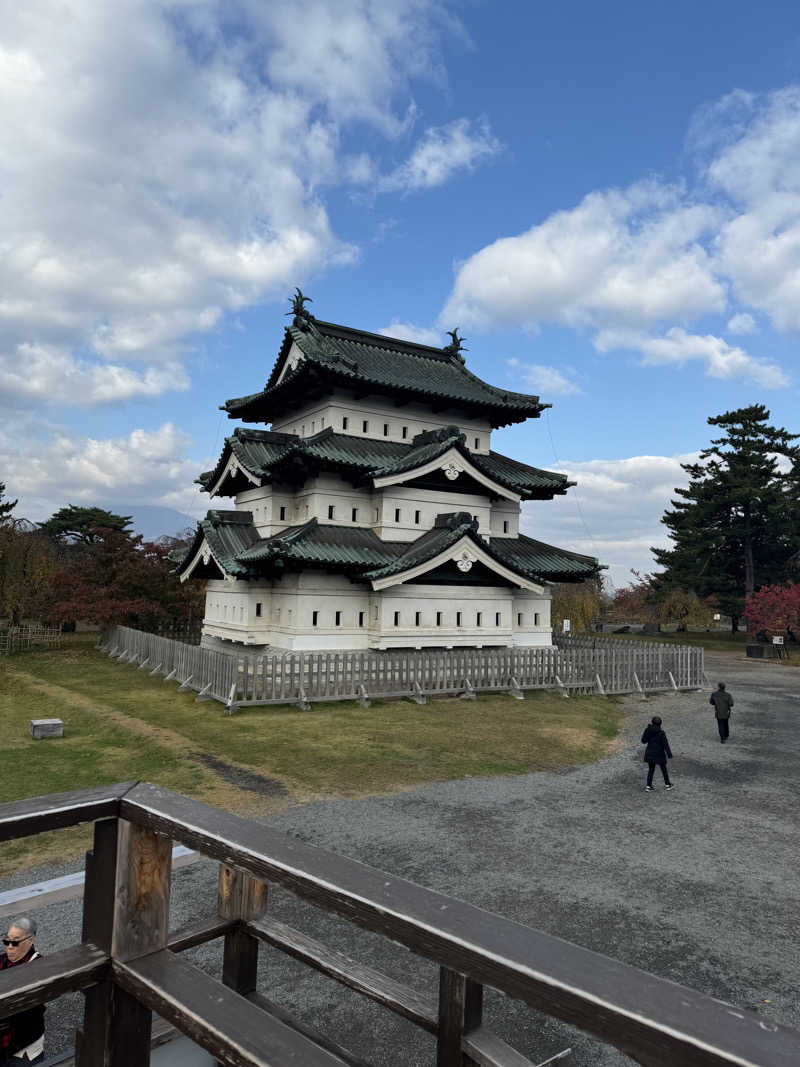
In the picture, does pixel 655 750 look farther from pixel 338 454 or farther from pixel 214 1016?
pixel 338 454

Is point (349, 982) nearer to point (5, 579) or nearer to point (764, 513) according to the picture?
point (5, 579)

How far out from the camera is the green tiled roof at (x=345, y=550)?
2011 centimetres

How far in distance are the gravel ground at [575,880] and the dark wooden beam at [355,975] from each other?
2082 mm

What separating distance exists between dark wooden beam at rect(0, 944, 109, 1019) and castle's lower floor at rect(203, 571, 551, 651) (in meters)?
18.6

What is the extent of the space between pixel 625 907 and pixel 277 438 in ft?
65.9

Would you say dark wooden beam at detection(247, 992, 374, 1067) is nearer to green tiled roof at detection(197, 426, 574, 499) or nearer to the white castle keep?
the white castle keep

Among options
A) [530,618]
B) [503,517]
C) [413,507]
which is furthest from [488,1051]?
[503,517]

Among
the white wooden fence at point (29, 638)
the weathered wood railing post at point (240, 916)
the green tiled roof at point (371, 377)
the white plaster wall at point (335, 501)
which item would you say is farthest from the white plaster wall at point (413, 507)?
the weathered wood railing post at point (240, 916)

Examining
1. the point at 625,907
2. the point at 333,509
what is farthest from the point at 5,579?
the point at 625,907

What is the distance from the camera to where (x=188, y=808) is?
86.3 inches

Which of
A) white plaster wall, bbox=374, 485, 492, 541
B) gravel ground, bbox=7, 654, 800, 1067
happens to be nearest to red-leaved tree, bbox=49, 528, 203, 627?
white plaster wall, bbox=374, 485, 492, 541

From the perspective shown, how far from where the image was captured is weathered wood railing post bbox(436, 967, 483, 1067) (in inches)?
73.3

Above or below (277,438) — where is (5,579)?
below

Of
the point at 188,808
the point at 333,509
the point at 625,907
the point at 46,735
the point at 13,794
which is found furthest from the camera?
the point at 333,509
